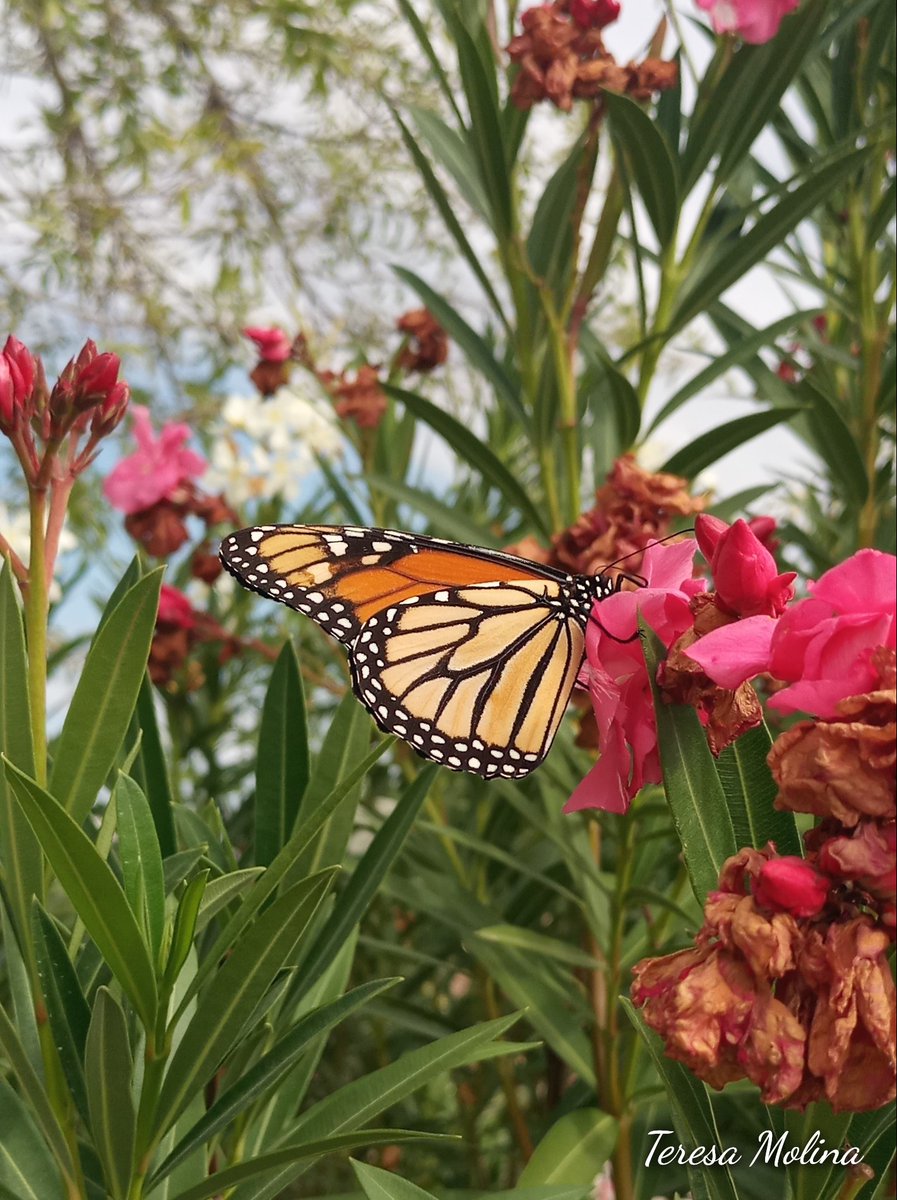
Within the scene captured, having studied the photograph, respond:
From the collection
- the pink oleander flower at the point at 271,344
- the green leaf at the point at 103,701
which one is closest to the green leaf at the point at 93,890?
the green leaf at the point at 103,701

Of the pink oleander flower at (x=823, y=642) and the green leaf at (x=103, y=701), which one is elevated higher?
the green leaf at (x=103, y=701)

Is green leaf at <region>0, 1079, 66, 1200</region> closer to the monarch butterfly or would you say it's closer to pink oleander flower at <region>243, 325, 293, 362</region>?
the monarch butterfly

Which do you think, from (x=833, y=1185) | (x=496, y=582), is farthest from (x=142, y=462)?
(x=833, y=1185)

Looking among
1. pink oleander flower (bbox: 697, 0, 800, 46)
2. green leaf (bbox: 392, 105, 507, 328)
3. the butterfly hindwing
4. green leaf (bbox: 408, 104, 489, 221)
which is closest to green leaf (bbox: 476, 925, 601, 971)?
the butterfly hindwing

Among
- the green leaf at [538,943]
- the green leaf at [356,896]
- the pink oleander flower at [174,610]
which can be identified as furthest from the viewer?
the pink oleander flower at [174,610]

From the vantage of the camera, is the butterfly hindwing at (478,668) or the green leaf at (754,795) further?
the butterfly hindwing at (478,668)

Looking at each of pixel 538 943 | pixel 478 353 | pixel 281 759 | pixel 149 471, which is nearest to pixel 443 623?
pixel 281 759

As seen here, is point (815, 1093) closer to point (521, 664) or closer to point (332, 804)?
point (332, 804)

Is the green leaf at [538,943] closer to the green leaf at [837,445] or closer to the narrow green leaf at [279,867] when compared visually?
the narrow green leaf at [279,867]
